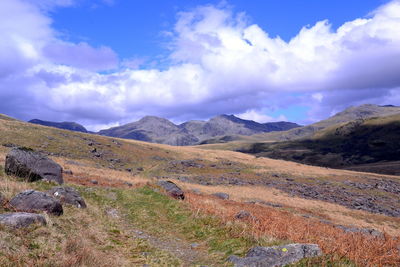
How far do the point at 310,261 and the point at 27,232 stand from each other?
837 centimetres

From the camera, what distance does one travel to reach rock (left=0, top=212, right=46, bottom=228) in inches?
352

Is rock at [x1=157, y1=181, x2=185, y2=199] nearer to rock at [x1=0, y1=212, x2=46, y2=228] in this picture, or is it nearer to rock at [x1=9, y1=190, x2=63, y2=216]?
rock at [x1=9, y1=190, x2=63, y2=216]

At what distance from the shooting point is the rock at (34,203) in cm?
1123

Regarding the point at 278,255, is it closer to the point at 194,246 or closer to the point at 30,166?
the point at 194,246

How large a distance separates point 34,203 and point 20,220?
239 cm

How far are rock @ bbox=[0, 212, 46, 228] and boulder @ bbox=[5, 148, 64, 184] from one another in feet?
30.1

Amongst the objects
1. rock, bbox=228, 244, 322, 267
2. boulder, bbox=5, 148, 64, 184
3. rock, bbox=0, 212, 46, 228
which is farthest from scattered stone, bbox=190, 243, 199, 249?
boulder, bbox=5, 148, 64, 184

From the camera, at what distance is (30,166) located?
60.8 feet

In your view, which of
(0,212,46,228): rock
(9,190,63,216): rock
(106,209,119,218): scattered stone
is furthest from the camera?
(106,209,119,218): scattered stone

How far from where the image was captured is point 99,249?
9.76m

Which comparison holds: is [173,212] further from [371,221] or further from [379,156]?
[379,156]

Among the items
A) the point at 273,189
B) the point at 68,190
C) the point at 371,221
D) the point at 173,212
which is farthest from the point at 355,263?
the point at 273,189

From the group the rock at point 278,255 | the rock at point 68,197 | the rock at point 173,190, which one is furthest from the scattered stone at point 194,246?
the rock at point 173,190

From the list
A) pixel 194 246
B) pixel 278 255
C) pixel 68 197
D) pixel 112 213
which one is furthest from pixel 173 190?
pixel 278 255
